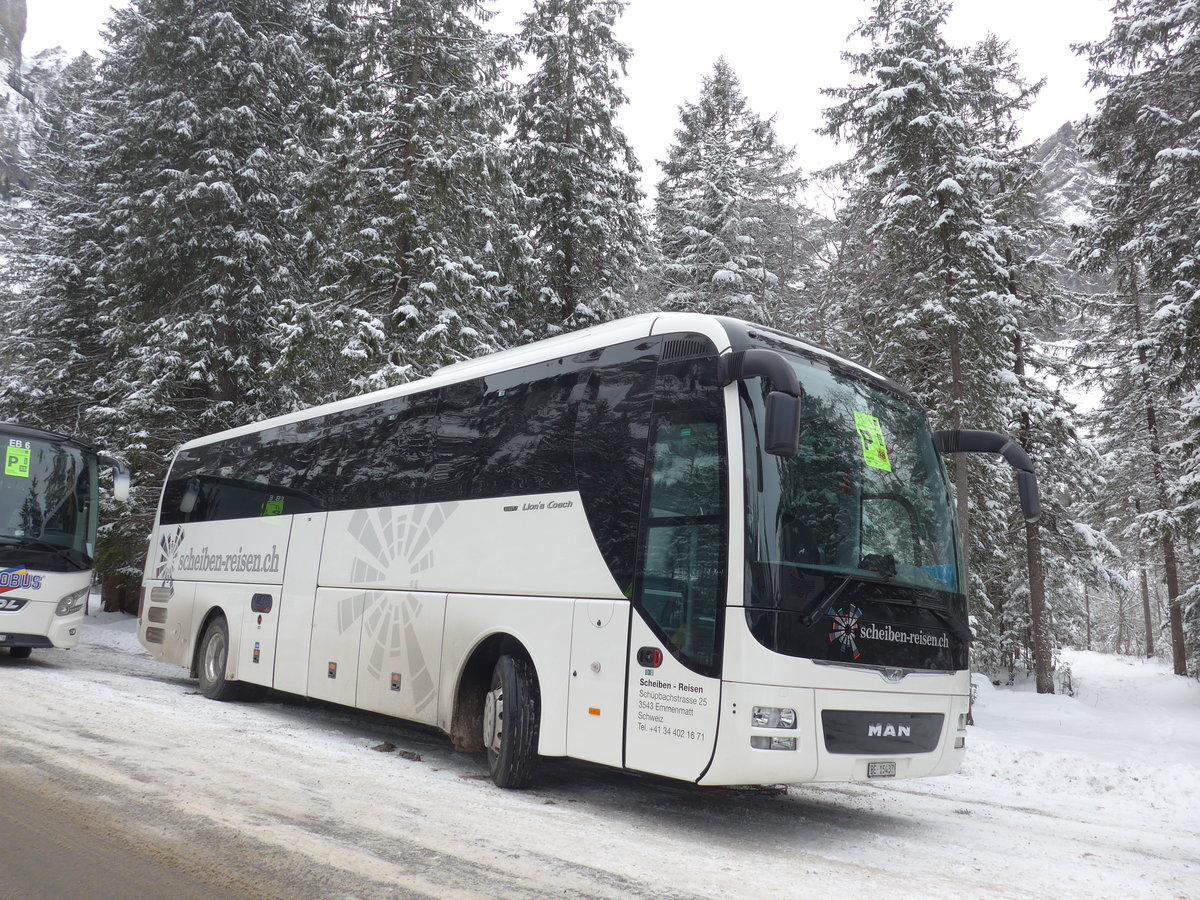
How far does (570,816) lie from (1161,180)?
1411 cm

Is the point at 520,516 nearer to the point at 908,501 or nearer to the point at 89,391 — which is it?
the point at 908,501

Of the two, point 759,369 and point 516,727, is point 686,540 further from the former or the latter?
point 516,727

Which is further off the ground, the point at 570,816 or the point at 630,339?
the point at 630,339

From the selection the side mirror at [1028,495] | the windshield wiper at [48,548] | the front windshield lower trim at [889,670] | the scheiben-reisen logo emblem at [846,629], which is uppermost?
the side mirror at [1028,495]

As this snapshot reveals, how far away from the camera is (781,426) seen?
4.96 meters

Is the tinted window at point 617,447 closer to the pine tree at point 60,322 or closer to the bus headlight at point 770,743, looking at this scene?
the bus headlight at point 770,743

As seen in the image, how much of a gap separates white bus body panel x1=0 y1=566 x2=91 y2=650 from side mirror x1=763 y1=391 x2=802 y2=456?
40.0ft

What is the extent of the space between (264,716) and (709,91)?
27441 mm

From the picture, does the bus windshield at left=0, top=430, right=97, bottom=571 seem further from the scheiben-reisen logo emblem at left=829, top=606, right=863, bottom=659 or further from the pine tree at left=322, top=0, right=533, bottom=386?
the scheiben-reisen logo emblem at left=829, top=606, right=863, bottom=659

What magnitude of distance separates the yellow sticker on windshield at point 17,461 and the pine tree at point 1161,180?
17547 mm

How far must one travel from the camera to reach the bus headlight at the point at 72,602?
1303cm

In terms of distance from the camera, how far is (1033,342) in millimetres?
22703

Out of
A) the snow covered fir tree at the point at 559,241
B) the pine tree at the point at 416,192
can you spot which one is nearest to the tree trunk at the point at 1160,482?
the snow covered fir tree at the point at 559,241

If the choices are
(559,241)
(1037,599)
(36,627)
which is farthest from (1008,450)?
(559,241)
